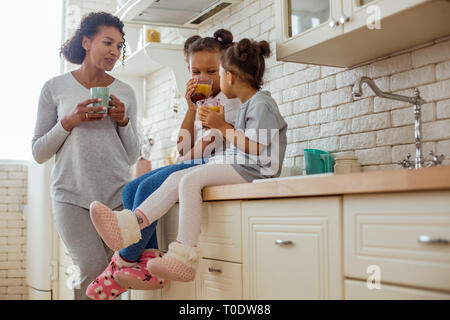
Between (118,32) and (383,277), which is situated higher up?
(118,32)

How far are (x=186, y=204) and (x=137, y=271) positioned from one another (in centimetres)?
33

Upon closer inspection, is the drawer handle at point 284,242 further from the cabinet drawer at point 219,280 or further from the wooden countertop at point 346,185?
the cabinet drawer at point 219,280

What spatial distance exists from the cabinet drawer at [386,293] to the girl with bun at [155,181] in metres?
0.76

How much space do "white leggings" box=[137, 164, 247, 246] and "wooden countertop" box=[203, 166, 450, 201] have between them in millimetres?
58

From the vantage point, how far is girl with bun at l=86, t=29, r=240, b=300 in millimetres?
1856

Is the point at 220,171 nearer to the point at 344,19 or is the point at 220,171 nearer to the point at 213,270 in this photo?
the point at 213,270

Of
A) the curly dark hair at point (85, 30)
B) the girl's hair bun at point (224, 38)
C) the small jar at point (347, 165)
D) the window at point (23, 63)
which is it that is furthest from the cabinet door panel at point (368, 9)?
the window at point (23, 63)

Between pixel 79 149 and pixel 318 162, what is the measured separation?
97cm

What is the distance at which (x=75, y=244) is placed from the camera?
2.10 m

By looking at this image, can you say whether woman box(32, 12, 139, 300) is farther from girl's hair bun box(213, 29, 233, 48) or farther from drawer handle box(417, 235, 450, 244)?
drawer handle box(417, 235, 450, 244)

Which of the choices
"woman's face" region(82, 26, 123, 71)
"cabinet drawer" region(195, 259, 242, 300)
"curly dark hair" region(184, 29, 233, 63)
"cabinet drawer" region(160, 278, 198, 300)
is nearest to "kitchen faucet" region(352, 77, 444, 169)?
"cabinet drawer" region(195, 259, 242, 300)

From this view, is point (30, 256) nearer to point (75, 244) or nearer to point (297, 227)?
point (75, 244)

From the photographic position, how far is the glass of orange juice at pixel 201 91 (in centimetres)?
216

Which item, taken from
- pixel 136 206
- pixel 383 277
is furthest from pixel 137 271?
pixel 383 277
